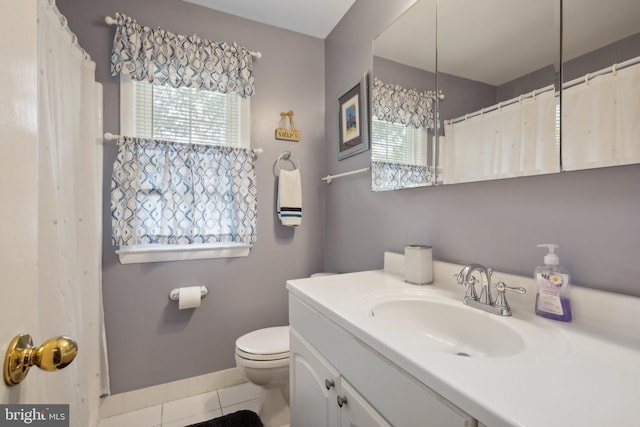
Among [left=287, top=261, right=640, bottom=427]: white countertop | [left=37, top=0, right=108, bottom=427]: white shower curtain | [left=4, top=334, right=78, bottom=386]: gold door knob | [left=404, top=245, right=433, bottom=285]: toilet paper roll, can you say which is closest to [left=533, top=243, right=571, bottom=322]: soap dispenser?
[left=287, top=261, right=640, bottom=427]: white countertop

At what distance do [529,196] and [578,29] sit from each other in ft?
1.51

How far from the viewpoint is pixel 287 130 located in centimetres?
200

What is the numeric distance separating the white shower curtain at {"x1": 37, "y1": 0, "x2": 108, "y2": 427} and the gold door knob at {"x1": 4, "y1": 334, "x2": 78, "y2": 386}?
0.78m

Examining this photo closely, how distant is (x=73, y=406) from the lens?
3.91 ft

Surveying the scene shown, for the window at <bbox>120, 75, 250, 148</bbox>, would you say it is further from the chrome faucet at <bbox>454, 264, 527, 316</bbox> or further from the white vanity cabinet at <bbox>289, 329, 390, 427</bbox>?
the chrome faucet at <bbox>454, 264, 527, 316</bbox>

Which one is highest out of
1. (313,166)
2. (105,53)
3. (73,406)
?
(105,53)

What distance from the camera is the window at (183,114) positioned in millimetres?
1640

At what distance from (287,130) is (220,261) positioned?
38.6 inches

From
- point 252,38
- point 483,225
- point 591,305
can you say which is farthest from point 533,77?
point 252,38

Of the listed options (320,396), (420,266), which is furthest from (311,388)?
(420,266)

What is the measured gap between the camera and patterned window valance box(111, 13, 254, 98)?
5.13ft

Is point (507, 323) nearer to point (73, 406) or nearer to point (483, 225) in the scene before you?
point (483, 225)

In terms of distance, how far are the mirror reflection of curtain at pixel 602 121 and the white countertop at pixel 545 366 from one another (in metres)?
0.34

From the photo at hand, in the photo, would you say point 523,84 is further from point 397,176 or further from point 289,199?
point 289,199
